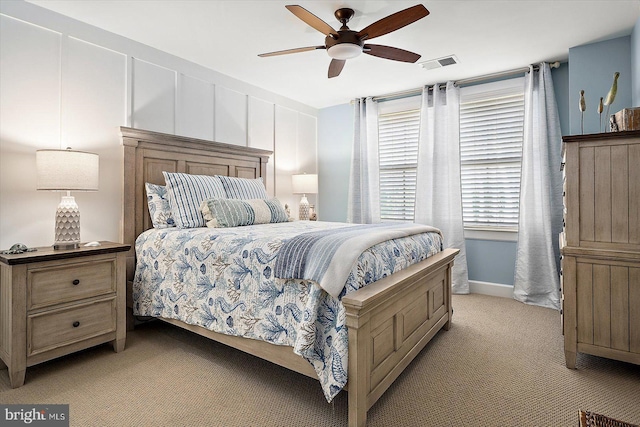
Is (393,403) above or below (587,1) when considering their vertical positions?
below

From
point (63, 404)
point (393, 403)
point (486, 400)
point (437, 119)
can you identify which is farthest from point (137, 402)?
point (437, 119)

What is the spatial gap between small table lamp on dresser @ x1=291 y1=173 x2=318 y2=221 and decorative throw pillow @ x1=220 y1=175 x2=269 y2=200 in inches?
35.1

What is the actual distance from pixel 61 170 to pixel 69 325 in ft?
3.33

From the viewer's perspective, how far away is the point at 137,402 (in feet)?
6.07

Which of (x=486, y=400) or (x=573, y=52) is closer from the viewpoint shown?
(x=486, y=400)

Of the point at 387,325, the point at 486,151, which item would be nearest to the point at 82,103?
the point at 387,325

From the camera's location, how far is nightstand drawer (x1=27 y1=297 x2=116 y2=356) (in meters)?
2.07

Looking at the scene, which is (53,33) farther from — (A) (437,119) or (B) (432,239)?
(A) (437,119)

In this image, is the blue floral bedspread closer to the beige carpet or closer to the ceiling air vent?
the beige carpet

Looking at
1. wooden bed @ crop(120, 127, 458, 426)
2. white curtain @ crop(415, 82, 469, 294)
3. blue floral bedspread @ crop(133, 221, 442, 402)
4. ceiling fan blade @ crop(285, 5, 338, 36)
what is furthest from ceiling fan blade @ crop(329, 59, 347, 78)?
white curtain @ crop(415, 82, 469, 294)

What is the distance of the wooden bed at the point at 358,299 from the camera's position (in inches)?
62.1

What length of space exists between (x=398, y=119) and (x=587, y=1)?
91.3 inches

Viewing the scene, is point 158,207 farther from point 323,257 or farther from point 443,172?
point 443,172

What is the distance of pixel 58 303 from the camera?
85.4 inches
